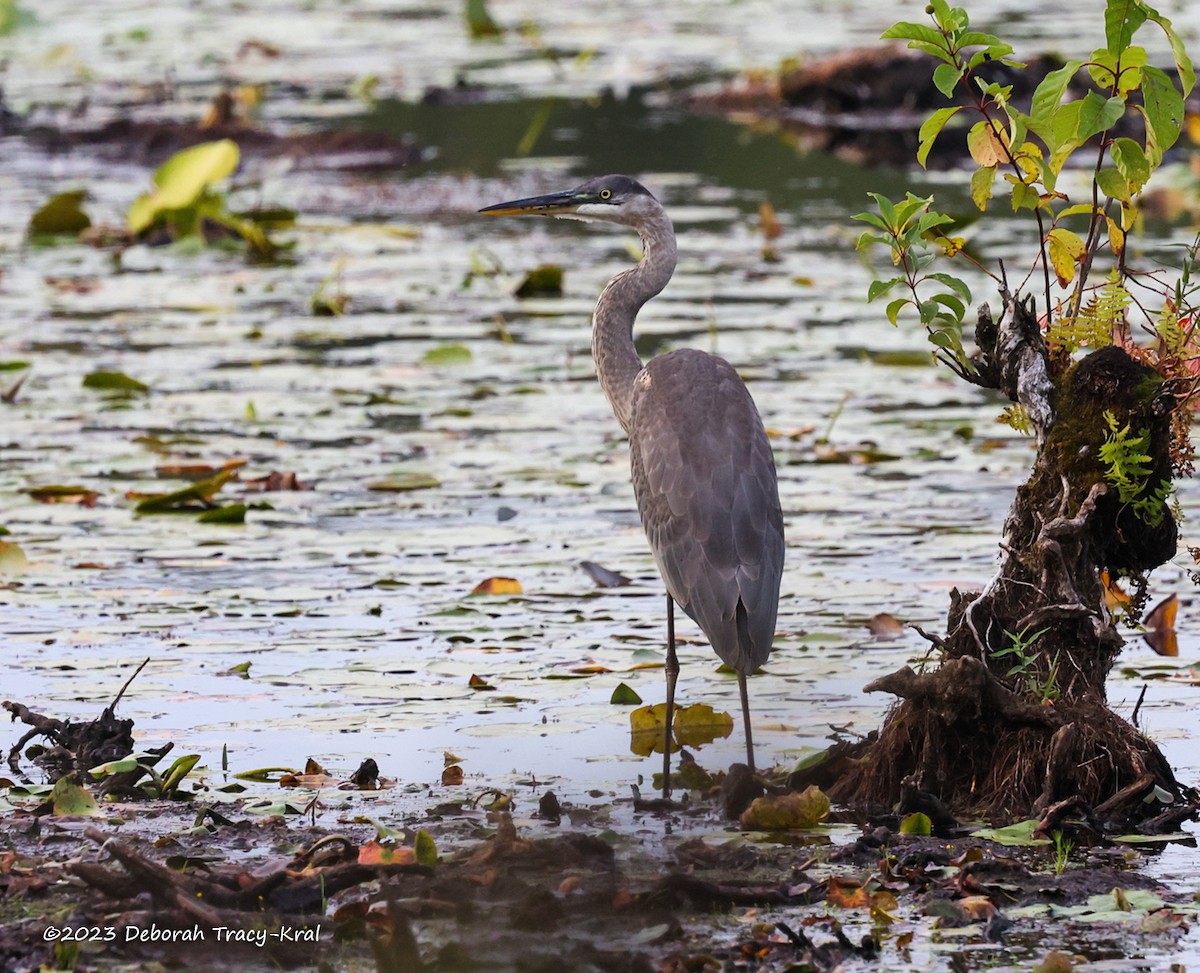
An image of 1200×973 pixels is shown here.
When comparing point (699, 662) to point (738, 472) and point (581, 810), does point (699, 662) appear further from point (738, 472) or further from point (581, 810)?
point (581, 810)

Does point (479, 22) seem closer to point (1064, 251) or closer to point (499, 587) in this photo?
point (499, 587)

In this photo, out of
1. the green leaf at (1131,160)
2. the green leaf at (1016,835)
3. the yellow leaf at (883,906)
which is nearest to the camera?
the yellow leaf at (883,906)

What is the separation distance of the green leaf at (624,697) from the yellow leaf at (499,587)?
109cm

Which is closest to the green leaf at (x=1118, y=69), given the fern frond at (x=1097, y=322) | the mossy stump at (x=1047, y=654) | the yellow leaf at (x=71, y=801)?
the fern frond at (x=1097, y=322)

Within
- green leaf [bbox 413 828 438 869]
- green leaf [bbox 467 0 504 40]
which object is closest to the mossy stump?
green leaf [bbox 413 828 438 869]

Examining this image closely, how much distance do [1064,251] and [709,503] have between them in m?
1.14

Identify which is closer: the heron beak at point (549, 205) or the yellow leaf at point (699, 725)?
the yellow leaf at point (699, 725)

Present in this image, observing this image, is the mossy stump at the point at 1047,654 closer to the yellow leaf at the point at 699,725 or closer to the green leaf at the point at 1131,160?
the green leaf at the point at 1131,160

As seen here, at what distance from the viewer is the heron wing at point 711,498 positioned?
514 cm

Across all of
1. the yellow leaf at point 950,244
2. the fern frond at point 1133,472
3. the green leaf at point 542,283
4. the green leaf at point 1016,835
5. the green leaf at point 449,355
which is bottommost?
the green leaf at point 1016,835

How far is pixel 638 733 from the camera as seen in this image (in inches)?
218

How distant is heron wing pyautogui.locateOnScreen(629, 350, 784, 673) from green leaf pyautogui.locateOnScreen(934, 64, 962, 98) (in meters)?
1.15

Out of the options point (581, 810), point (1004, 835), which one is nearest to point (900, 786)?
point (1004, 835)

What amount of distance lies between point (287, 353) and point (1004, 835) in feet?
21.3
